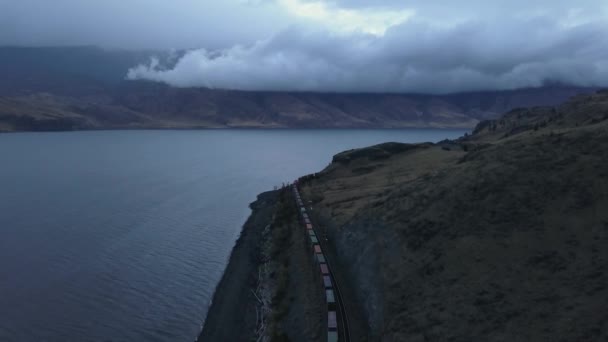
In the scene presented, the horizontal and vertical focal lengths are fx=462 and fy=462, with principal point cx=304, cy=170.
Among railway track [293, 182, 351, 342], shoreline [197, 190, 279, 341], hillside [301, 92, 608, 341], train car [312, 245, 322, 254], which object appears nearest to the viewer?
hillside [301, 92, 608, 341]

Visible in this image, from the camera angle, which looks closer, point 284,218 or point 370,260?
point 370,260

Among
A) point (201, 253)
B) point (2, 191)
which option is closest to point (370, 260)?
point (201, 253)

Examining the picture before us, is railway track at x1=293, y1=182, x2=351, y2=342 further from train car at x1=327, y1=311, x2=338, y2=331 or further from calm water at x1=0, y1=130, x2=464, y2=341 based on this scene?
calm water at x1=0, y1=130, x2=464, y2=341

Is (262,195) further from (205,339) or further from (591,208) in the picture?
(591,208)

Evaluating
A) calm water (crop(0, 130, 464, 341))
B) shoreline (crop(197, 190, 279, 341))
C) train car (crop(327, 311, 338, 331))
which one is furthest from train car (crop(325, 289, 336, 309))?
calm water (crop(0, 130, 464, 341))

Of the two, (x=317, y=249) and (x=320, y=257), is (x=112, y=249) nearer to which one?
(x=317, y=249)

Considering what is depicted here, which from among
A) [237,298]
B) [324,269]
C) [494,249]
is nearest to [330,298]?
[324,269]

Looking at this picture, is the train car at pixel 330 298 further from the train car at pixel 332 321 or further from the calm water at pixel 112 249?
the calm water at pixel 112 249
